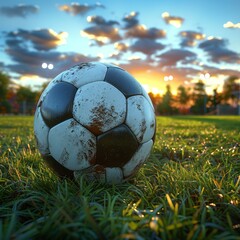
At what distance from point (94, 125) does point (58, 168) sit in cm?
50

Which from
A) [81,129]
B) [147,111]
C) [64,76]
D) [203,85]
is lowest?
[81,129]

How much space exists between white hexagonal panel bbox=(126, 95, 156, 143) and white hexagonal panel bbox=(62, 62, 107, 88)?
32cm

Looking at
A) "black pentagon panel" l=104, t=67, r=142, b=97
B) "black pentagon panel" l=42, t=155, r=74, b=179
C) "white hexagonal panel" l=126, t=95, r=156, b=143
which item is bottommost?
"black pentagon panel" l=42, t=155, r=74, b=179

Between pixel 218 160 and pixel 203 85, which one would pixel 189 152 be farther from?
pixel 203 85

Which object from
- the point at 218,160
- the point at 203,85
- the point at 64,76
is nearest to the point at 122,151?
the point at 64,76

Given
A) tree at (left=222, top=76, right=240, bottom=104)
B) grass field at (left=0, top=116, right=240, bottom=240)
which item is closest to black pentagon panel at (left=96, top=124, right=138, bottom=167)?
grass field at (left=0, top=116, right=240, bottom=240)

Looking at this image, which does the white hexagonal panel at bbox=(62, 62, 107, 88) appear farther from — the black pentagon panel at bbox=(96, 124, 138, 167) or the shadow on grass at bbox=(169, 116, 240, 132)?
the shadow on grass at bbox=(169, 116, 240, 132)

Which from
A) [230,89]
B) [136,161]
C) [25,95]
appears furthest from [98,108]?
[230,89]

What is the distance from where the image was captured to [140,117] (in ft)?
6.91

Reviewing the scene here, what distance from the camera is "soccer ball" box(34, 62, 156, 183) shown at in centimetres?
196

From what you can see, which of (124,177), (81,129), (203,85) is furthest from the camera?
(203,85)

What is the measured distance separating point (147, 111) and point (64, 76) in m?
0.75

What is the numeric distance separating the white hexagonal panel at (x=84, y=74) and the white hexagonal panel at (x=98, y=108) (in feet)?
0.23

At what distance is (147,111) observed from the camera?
2.20m
